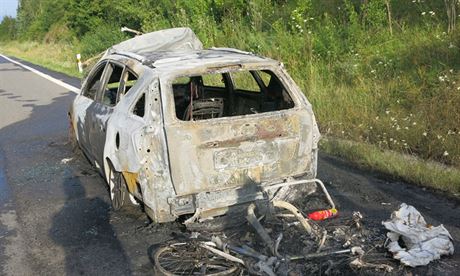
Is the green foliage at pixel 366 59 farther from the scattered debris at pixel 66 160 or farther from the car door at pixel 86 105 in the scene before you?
the scattered debris at pixel 66 160

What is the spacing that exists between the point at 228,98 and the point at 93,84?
1.77m

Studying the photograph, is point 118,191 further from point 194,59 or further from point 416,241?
point 416,241

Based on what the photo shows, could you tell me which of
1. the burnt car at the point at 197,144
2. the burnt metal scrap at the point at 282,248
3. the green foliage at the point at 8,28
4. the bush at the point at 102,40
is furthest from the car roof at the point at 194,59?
the green foliage at the point at 8,28

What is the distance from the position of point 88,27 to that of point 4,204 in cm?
2626

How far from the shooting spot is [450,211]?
15.1 feet

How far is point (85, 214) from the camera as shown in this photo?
509 centimetres

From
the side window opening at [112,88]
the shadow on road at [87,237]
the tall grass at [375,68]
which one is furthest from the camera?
the tall grass at [375,68]

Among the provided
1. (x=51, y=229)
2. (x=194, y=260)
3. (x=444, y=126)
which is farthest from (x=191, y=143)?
(x=444, y=126)

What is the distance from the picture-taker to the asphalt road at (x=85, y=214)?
159 inches

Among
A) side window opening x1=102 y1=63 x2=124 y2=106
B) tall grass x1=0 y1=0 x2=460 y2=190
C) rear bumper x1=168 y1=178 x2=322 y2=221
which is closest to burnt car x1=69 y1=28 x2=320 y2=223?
rear bumper x1=168 y1=178 x2=322 y2=221

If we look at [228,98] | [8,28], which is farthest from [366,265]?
[8,28]

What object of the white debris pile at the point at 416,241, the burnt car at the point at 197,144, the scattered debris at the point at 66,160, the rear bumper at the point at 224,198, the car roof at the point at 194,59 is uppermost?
the car roof at the point at 194,59

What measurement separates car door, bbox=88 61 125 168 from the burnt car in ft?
0.23

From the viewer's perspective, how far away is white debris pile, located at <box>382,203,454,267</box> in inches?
143
